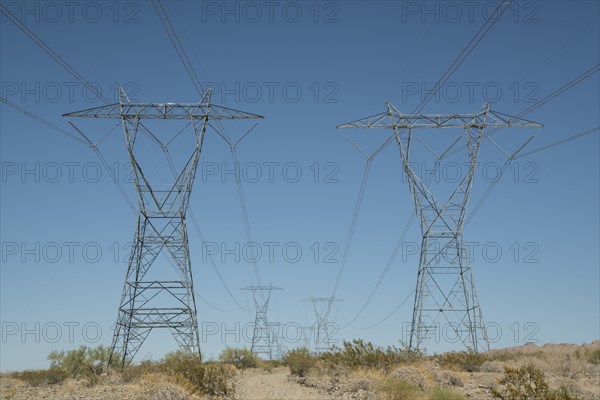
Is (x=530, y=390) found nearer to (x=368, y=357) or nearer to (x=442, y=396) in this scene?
(x=442, y=396)

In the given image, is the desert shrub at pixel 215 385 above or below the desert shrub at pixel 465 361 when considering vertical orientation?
above

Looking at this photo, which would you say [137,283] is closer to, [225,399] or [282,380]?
[282,380]

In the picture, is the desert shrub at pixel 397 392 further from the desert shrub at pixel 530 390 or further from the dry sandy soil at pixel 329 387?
the desert shrub at pixel 530 390

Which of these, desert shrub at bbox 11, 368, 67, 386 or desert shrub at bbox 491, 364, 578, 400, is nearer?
desert shrub at bbox 491, 364, 578, 400

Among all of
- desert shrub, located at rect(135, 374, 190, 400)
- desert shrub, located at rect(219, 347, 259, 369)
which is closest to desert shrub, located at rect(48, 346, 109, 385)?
desert shrub, located at rect(219, 347, 259, 369)

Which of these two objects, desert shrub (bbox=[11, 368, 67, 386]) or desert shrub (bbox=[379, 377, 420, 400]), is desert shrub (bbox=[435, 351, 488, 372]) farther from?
desert shrub (bbox=[11, 368, 67, 386])

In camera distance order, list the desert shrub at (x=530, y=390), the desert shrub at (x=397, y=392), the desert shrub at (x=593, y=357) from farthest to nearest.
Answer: the desert shrub at (x=593, y=357) → the desert shrub at (x=397, y=392) → the desert shrub at (x=530, y=390)

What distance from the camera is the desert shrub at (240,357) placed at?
58.5 metres

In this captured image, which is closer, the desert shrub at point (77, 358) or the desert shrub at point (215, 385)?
the desert shrub at point (215, 385)

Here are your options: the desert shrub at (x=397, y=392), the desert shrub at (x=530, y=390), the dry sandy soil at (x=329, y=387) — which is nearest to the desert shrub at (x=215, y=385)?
the dry sandy soil at (x=329, y=387)

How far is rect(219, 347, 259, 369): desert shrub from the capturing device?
58500 mm

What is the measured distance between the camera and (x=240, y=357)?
5981cm

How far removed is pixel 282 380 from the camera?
37.2m

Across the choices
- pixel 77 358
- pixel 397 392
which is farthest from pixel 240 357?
pixel 397 392
